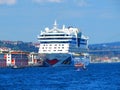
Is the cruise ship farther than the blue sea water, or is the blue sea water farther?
the cruise ship

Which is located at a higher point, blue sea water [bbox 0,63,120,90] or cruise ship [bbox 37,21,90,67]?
cruise ship [bbox 37,21,90,67]

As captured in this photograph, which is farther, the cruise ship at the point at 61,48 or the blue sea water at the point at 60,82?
the cruise ship at the point at 61,48

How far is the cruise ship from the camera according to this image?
130000 millimetres

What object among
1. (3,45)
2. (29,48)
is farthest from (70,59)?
(3,45)

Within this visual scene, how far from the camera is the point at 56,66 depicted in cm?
13288

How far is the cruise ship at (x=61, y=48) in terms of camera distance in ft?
427

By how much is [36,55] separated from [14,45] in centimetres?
4746

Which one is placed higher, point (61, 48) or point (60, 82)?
point (61, 48)

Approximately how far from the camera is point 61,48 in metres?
131

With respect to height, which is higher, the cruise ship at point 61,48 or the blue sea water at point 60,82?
the cruise ship at point 61,48

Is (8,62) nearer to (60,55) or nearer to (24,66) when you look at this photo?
(24,66)

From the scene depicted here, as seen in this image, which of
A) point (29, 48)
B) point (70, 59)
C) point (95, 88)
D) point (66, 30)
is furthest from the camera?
point (29, 48)

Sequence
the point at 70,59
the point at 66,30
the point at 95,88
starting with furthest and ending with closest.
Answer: the point at 66,30
the point at 70,59
the point at 95,88

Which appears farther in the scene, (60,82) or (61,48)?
(61,48)
